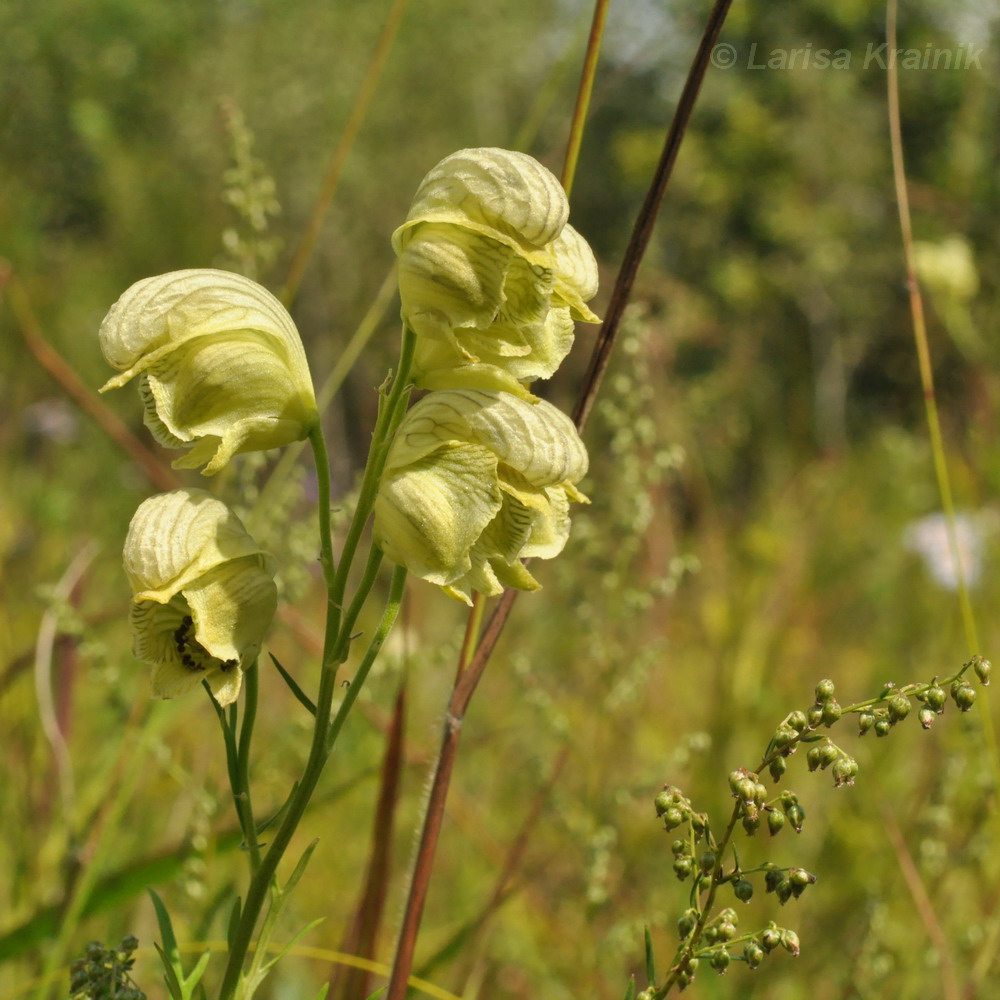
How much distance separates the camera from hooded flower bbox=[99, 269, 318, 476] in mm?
1035

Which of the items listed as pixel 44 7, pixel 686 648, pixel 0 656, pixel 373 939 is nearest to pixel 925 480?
pixel 686 648

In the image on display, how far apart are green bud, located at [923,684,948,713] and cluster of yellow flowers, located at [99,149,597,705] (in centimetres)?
35

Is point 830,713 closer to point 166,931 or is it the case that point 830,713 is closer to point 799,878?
point 799,878

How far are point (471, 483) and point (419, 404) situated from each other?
3.7 inches

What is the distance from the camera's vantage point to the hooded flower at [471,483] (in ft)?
3.27

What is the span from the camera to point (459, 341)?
3.41 feet

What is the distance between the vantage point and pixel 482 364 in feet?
3.55

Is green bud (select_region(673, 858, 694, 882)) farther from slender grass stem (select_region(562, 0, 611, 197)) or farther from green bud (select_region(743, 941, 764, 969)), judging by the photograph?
slender grass stem (select_region(562, 0, 611, 197))

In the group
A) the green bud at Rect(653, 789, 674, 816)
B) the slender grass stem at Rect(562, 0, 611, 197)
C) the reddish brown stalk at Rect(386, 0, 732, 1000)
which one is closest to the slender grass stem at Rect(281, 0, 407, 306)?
the slender grass stem at Rect(562, 0, 611, 197)

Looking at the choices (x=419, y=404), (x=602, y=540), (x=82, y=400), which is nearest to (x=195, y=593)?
(x=419, y=404)

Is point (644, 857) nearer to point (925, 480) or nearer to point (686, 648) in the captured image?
point (686, 648)

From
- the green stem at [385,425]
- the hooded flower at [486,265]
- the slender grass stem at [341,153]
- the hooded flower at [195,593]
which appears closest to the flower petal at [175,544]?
the hooded flower at [195,593]

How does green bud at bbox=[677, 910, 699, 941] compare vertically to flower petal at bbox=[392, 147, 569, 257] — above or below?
below

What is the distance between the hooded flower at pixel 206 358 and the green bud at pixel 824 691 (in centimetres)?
53
